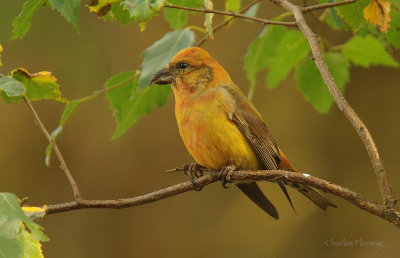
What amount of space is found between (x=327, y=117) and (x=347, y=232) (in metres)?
1.46

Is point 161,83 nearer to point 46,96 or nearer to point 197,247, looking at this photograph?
point 46,96

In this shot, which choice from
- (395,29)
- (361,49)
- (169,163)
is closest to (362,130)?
(395,29)

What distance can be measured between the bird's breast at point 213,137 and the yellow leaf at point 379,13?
1389 mm

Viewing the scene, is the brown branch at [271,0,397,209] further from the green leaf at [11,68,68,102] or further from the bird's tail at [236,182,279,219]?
the bird's tail at [236,182,279,219]

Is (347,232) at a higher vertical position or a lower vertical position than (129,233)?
lower

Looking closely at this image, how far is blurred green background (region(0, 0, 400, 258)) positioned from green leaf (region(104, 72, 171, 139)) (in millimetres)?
3889

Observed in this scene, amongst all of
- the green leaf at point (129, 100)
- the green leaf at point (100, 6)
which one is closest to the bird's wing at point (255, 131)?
the green leaf at point (129, 100)

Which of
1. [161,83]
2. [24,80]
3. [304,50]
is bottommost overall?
[304,50]

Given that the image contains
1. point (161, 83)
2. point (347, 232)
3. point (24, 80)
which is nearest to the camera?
point (24, 80)

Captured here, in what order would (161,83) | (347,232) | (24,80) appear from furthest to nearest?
(347,232), (161,83), (24,80)

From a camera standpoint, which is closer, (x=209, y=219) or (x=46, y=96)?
(x=46, y=96)

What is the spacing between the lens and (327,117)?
7.92m

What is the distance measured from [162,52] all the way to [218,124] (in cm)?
66

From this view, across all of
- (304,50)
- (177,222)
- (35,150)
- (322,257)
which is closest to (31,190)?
(35,150)
